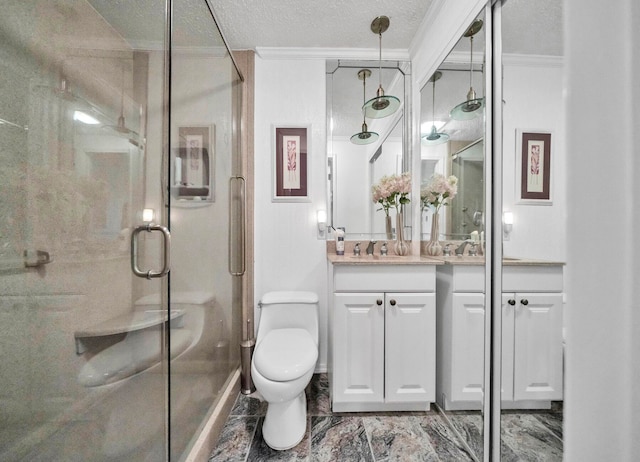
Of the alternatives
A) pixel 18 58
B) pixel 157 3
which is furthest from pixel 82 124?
pixel 157 3

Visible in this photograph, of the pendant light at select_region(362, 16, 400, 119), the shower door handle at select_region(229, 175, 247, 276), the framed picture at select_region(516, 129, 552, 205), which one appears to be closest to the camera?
the framed picture at select_region(516, 129, 552, 205)

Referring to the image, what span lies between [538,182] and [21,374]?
60.1 inches

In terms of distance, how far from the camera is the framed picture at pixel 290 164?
2.05m

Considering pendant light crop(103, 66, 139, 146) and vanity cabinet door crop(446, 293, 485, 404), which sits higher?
pendant light crop(103, 66, 139, 146)

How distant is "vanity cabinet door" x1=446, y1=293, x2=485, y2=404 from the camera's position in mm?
1207

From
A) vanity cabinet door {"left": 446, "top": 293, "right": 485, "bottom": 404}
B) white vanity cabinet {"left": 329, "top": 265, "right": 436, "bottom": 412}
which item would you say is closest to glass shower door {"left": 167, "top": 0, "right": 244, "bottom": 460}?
white vanity cabinet {"left": 329, "top": 265, "right": 436, "bottom": 412}

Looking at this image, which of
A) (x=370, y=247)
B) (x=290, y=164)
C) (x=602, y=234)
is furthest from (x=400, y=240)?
(x=602, y=234)

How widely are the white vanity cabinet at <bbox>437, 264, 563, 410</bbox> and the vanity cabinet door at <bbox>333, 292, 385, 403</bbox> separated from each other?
35cm

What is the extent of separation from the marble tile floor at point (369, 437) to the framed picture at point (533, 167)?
77 centimetres

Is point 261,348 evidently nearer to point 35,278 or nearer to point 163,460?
point 163,460

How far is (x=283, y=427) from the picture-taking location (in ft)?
4.43

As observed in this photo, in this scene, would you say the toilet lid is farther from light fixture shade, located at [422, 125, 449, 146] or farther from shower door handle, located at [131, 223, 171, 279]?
light fixture shade, located at [422, 125, 449, 146]

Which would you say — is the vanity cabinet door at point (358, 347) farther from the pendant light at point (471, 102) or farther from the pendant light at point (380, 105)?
the pendant light at point (380, 105)

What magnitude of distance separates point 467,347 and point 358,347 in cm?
56
